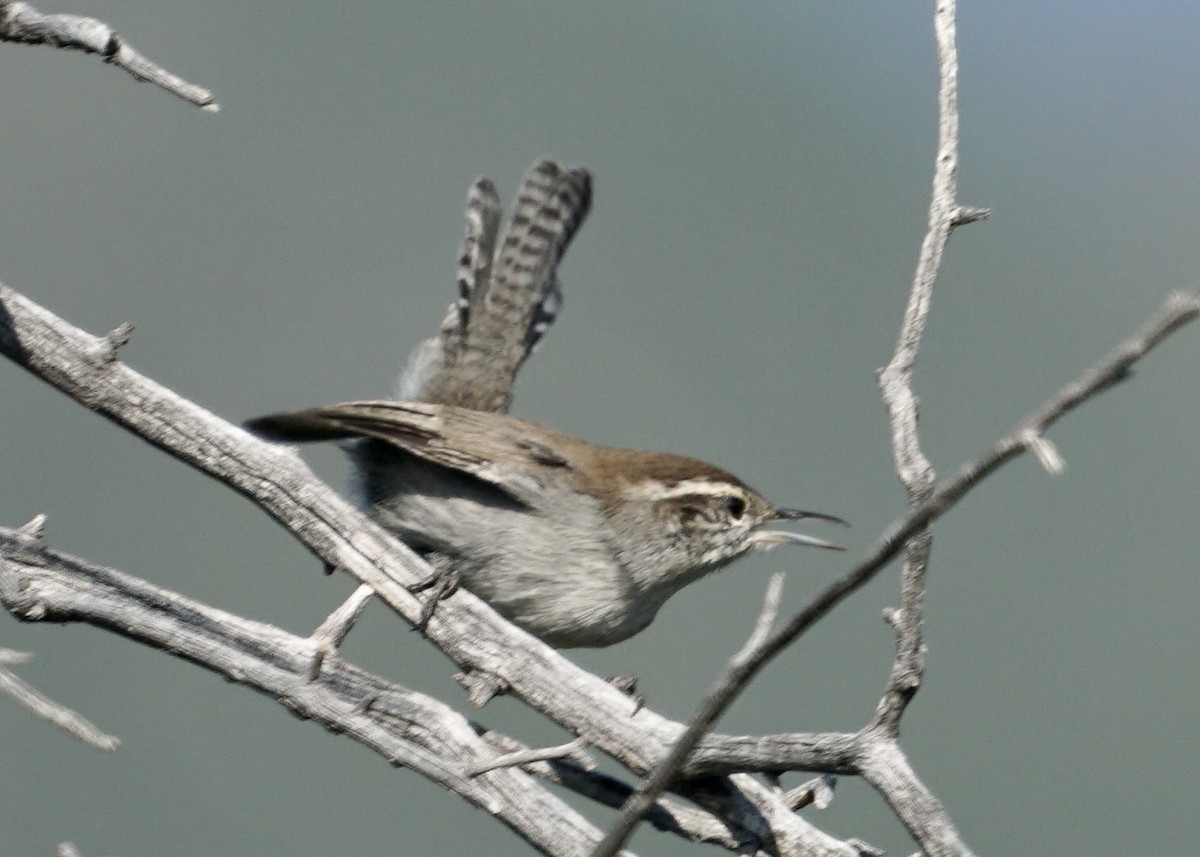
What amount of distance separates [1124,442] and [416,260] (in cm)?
1145

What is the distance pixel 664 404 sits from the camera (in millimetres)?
16266

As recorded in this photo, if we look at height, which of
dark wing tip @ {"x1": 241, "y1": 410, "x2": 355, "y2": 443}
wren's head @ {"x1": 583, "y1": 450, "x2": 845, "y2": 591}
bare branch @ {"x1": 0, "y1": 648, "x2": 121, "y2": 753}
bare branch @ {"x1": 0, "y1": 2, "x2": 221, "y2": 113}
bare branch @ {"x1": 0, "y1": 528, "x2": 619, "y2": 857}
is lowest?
bare branch @ {"x1": 0, "y1": 648, "x2": 121, "y2": 753}

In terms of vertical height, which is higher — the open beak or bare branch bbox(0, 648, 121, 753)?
the open beak

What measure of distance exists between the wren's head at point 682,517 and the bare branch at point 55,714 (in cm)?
219

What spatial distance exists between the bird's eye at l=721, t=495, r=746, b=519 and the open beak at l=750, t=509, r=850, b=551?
81 millimetres

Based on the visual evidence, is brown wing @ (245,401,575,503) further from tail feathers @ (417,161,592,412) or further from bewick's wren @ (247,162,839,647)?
tail feathers @ (417,161,592,412)

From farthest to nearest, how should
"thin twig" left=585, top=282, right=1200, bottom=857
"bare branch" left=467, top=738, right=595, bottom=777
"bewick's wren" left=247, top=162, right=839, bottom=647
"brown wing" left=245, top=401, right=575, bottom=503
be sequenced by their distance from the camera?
"bewick's wren" left=247, top=162, right=839, bottom=647, "brown wing" left=245, top=401, right=575, bottom=503, "bare branch" left=467, top=738, right=595, bottom=777, "thin twig" left=585, top=282, right=1200, bottom=857

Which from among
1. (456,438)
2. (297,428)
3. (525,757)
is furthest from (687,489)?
(525,757)

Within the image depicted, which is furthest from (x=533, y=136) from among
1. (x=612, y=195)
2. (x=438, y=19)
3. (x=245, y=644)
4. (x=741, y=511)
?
(x=245, y=644)

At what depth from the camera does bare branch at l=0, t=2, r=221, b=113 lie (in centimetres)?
246

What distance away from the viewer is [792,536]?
4.58 meters

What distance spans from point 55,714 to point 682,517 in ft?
8.10

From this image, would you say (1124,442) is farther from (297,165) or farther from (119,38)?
(119,38)

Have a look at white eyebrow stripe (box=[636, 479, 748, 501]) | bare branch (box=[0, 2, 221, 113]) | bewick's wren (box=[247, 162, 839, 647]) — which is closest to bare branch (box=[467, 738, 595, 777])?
bewick's wren (box=[247, 162, 839, 647])
